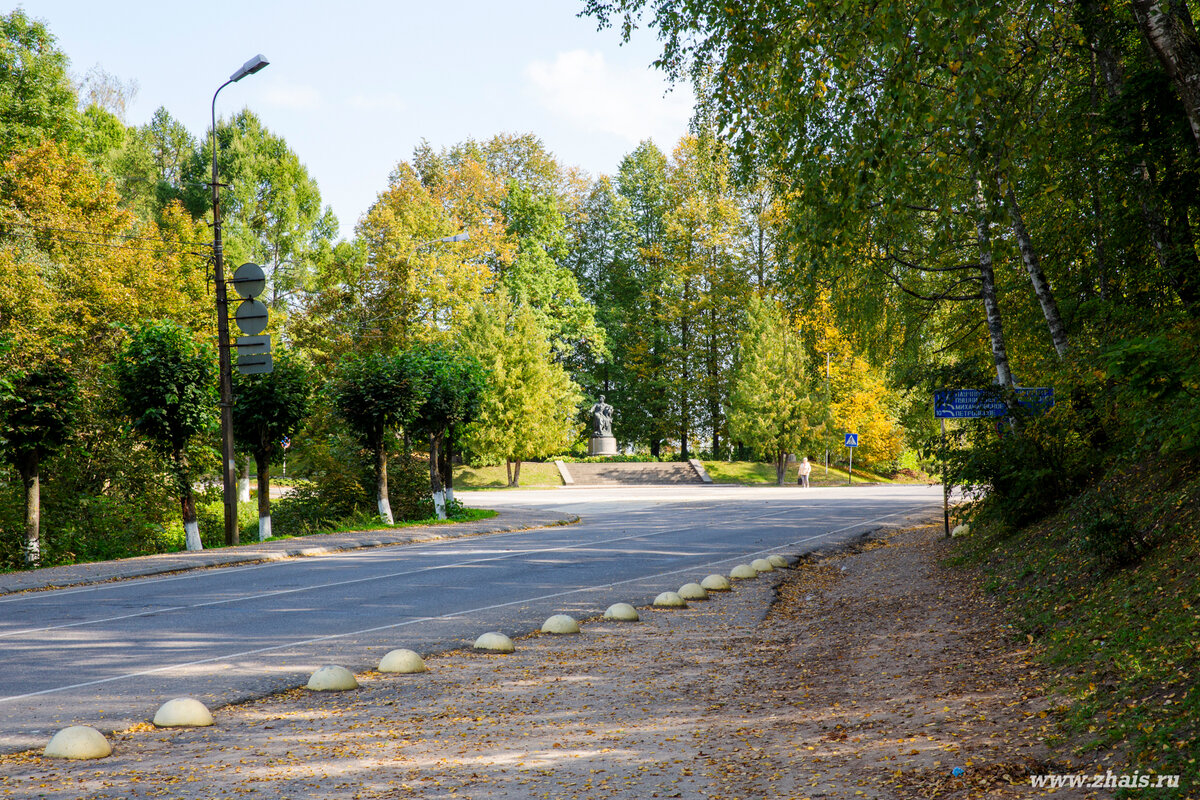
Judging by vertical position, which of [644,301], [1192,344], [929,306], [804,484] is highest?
[644,301]

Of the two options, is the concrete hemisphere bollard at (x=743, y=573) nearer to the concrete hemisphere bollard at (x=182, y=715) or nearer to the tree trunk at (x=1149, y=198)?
the tree trunk at (x=1149, y=198)

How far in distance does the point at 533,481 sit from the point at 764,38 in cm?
4460

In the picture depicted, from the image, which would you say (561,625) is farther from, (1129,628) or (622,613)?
(1129,628)

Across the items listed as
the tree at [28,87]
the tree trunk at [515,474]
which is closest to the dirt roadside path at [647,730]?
the tree at [28,87]

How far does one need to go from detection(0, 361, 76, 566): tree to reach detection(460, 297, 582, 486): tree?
30.4 meters

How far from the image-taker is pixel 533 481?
5241cm

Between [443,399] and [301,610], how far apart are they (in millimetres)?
13940

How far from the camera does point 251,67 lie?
18.5m

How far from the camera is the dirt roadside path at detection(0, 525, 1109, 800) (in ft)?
15.3

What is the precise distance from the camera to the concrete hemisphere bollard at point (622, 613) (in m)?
10.2

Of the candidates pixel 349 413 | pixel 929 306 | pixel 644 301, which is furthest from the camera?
pixel 644 301

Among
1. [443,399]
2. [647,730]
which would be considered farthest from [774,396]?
[647,730]

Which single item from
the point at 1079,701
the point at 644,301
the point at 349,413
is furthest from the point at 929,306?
the point at 644,301

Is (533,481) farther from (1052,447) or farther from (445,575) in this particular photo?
(1052,447)
